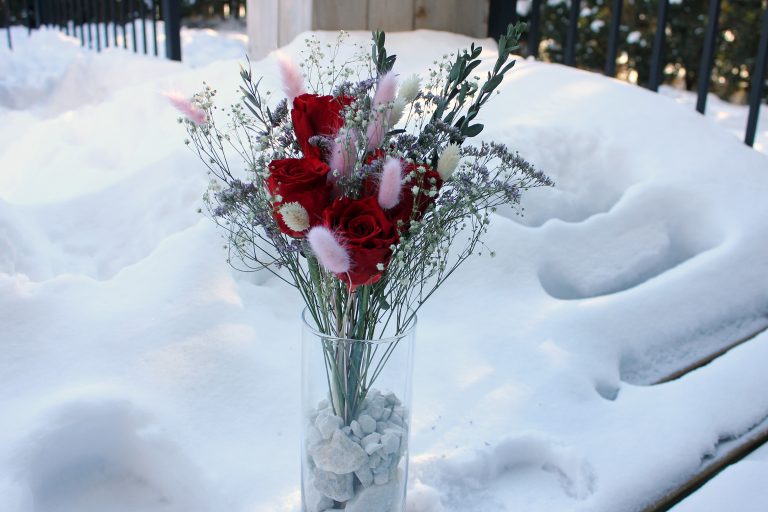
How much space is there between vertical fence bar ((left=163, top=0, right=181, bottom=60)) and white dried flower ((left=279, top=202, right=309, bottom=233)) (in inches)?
104

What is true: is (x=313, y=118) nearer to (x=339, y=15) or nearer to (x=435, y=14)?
(x=339, y=15)

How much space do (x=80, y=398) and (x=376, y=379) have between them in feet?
1.59

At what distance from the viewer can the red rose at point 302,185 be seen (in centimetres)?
83

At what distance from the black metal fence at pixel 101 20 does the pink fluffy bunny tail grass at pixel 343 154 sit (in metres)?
2.59

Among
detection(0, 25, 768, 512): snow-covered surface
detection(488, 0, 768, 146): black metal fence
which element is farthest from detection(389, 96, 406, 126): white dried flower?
detection(488, 0, 768, 146): black metal fence

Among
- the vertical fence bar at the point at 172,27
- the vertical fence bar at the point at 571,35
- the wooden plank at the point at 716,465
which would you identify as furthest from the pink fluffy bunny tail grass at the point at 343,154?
the vertical fence bar at the point at 172,27

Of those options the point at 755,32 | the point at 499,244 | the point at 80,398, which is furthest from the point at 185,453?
the point at 755,32

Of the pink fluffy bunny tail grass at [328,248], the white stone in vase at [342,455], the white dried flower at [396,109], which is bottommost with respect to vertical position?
the white stone in vase at [342,455]

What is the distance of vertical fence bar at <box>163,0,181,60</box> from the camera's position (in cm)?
318

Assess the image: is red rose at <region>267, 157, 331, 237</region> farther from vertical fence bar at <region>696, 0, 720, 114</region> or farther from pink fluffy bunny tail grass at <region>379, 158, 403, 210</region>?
vertical fence bar at <region>696, 0, 720, 114</region>

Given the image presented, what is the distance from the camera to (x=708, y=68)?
2.25 meters

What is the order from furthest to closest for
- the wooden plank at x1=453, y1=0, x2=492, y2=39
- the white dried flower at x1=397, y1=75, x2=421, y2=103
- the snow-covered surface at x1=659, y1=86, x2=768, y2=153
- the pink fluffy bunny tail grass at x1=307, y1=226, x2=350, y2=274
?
the snow-covered surface at x1=659, y1=86, x2=768, y2=153 < the wooden plank at x1=453, y1=0, x2=492, y2=39 < the white dried flower at x1=397, y1=75, x2=421, y2=103 < the pink fluffy bunny tail grass at x1=307, y1=226, x2=350, y2=274

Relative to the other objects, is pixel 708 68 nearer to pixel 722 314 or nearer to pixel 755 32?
pixel 722 314

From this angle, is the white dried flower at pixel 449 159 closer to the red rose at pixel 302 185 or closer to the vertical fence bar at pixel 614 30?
the red rose at pixel 302 185
